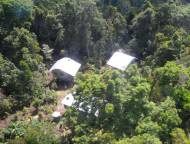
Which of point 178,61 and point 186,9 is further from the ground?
point 186,9

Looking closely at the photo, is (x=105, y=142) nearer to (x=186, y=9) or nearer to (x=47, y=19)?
(x=47, y=19)

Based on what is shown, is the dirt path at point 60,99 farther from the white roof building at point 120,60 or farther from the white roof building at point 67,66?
the white roof building at point 120,60

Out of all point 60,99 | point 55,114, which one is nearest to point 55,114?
point 55,114

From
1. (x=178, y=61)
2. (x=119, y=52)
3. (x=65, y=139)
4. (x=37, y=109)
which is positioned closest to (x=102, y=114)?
(x=65, y=139)

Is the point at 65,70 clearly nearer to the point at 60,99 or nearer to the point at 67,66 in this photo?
the point at 67,66

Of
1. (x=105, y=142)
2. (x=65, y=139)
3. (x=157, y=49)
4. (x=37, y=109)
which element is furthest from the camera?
(x=157, y=49)

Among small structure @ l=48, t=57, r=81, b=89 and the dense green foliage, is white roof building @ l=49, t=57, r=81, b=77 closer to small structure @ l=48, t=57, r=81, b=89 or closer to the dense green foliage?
small structure @ l=48, t=57, r=81, b=89

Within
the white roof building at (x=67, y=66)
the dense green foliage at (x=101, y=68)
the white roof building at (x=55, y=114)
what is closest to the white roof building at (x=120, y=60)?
the dense green foliage at (x=101, y=68)
